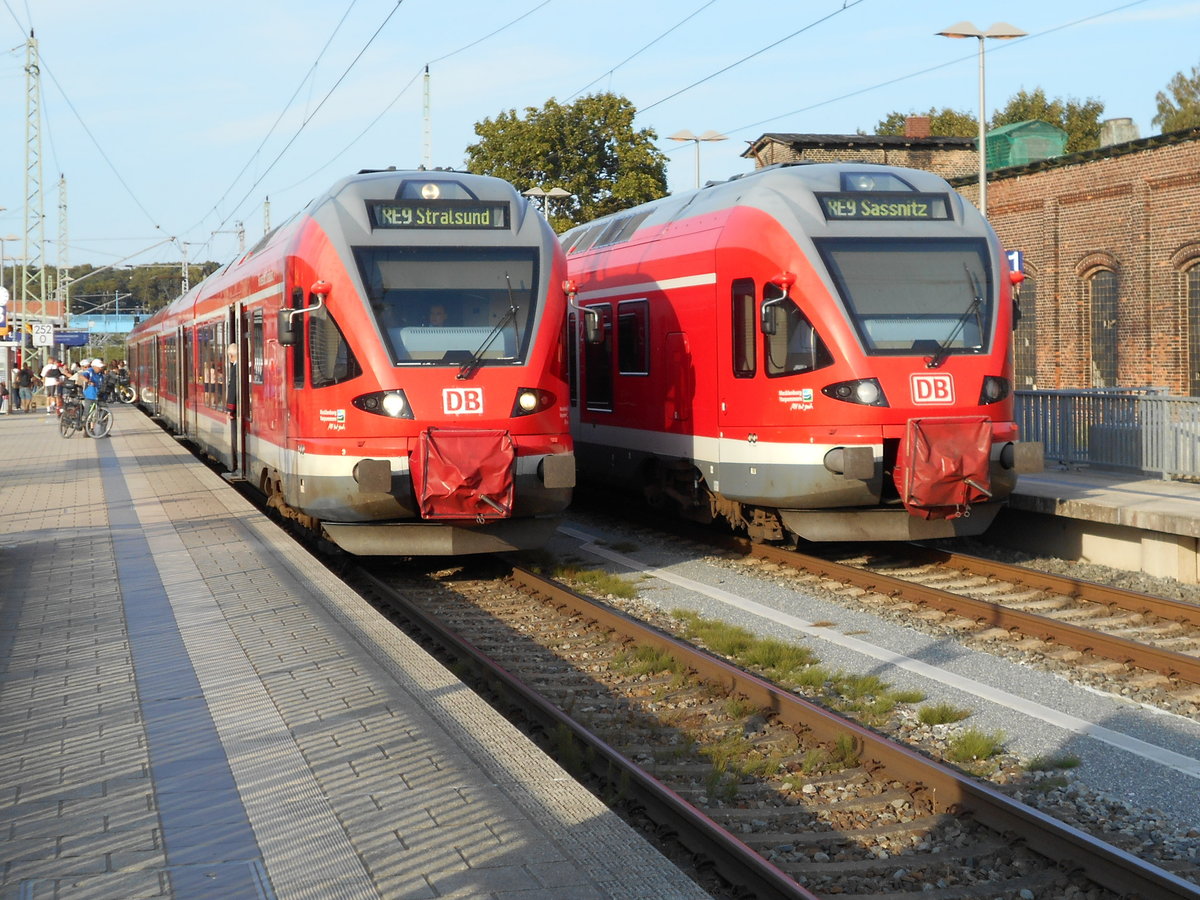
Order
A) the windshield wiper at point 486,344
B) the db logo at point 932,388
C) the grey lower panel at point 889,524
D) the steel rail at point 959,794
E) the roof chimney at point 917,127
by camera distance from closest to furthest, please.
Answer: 1. the steel rail at point 959,794
2. the windshield wiper at point 486,344
3. the db logo at point 932,388
4. the grey lower panel at point 889,524
5. the roof chimney at point 917,127

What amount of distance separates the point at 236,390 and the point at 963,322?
8.82 m

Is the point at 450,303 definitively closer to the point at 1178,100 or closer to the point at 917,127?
the point at 917,127

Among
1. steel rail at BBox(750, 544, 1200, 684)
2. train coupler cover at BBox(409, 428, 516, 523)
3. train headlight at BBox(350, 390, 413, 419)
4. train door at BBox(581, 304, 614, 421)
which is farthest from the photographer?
train door at BBox(581, 304, 614, 421)

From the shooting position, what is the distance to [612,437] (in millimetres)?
16469

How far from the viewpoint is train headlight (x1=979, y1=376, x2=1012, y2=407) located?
1203 centimetres

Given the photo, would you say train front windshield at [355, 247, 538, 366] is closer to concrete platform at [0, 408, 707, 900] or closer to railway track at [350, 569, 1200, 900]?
concrete platform at [0, 408, 707, 900]

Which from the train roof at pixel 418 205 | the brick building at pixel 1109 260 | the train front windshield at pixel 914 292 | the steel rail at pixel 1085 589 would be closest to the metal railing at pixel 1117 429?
the steel rail at pixel 1085 589

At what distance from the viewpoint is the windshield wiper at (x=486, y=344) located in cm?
1149

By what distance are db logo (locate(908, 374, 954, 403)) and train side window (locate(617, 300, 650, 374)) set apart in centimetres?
388

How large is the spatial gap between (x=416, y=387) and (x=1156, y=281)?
842 inches

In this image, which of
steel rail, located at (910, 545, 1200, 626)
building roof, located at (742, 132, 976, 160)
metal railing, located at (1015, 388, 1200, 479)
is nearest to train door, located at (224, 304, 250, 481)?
steel rail, located at (910, 545, 1200, 626)

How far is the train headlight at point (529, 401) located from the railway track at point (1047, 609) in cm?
312

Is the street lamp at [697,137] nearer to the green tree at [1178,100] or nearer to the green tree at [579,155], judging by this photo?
the green tree at [579,155]

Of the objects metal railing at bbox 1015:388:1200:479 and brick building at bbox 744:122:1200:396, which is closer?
metal railing at bbox 1015:388:1200:479
